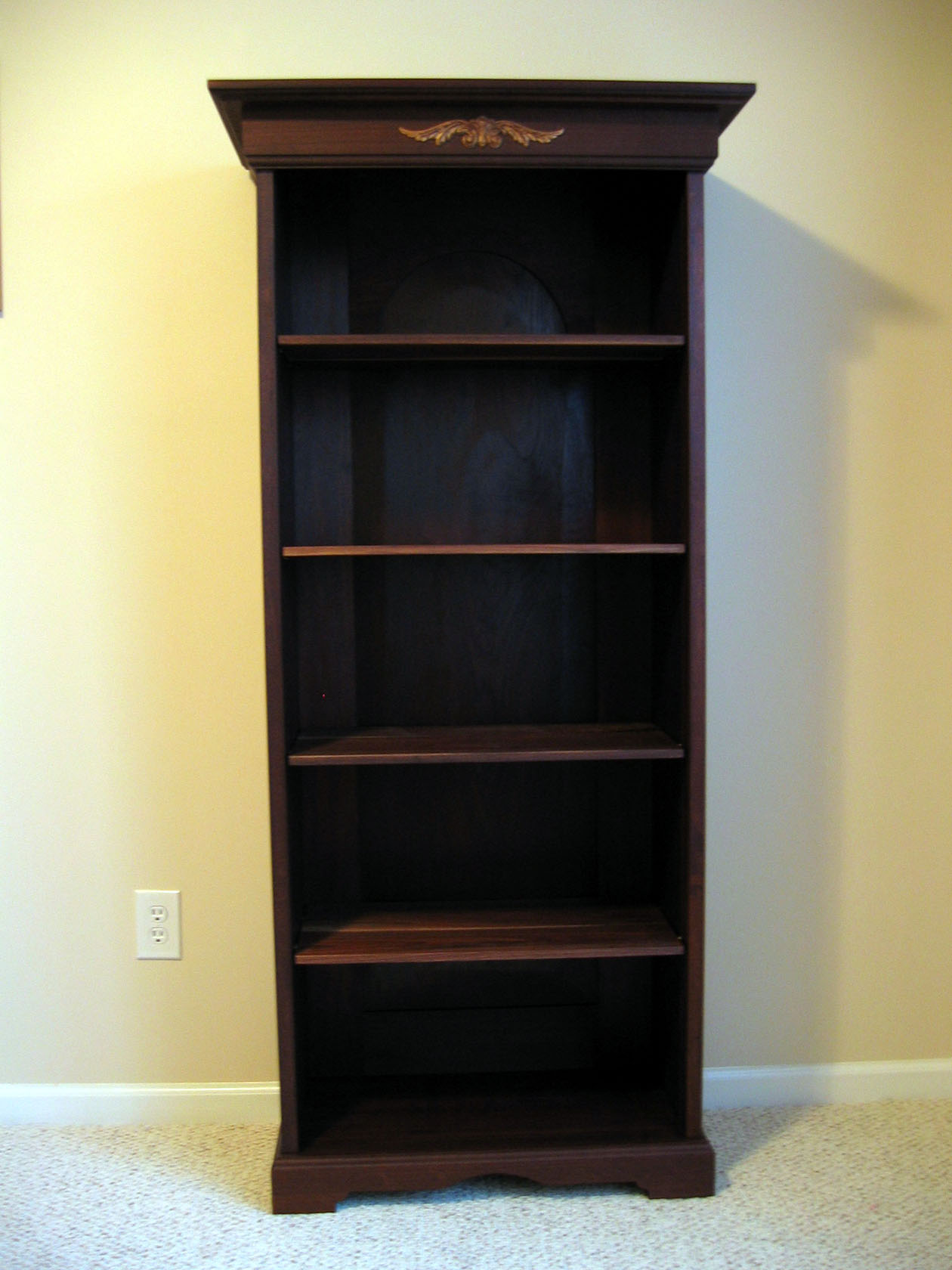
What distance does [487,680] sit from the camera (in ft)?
5.21

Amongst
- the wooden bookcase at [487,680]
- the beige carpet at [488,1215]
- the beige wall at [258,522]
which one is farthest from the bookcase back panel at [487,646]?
the beige carpet at [488,1215]

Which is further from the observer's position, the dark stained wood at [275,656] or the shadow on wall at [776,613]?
the shadow on wall at [776,613]

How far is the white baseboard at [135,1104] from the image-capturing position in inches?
64.8

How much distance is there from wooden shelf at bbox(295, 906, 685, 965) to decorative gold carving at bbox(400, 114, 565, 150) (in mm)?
1102

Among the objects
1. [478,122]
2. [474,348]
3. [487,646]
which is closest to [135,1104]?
[487,646]

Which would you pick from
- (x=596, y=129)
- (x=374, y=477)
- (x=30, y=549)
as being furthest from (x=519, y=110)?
(x=30, y=549)

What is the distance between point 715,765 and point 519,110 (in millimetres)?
1036

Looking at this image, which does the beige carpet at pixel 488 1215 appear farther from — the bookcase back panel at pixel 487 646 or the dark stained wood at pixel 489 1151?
the bookcase back panel at pixel 487 646

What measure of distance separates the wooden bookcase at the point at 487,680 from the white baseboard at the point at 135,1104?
6.1 inches

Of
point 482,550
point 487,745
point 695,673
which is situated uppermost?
point 482,550

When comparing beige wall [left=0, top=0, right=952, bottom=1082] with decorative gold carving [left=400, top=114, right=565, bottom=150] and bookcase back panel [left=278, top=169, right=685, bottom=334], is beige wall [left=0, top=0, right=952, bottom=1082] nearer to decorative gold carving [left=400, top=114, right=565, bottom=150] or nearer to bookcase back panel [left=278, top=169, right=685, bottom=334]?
bookcase back panel [left=278, top=169, right=685, bottom=334]

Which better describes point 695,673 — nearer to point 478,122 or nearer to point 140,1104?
point 478,122

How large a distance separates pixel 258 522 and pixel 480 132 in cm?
67

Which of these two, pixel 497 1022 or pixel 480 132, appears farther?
pixel 497 1022
